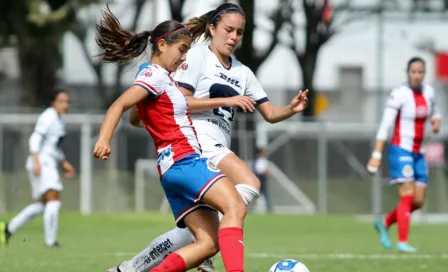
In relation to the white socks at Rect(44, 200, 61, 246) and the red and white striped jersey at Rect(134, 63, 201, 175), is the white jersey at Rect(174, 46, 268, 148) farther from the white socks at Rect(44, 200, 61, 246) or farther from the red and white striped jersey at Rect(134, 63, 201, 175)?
the white socks at Rect(44, 200, 61, 246)

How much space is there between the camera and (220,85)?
8367 millimetres

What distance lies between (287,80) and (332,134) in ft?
46.4

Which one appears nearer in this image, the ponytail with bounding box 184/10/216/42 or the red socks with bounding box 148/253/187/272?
the red socks with bounding box 148/253/187/272

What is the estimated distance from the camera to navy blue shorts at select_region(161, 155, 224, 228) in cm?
714

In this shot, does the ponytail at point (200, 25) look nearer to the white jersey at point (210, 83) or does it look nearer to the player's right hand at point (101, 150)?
the white jersey at point (210, 83)

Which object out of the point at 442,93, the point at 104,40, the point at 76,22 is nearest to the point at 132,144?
the point at 76,22

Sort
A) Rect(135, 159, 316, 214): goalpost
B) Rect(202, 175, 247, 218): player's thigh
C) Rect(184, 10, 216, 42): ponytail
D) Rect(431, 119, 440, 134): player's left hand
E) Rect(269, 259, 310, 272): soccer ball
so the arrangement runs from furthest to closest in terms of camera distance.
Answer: Rect(135, 159, 316, 214): goalpost, Rect(431, 119, 440, 134): player's left hand, Rect(184, 10, 216, 42): ponytail, Rect(269, 259, 310, 272): soccer ball, Rect(202, 175, 247, 218): player's thigh

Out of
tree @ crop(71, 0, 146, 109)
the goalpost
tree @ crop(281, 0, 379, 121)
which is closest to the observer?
the goalpost

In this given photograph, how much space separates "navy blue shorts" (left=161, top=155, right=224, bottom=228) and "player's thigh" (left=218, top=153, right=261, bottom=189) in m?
0.70

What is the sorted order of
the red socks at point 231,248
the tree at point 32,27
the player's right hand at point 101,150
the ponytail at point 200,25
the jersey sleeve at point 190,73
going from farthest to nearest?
the tree at point 32,27 < the ponytail at point 200,25 < the jersey sleeve at point 190,73 < the red socks at point 231,248 < the player's right hand at point 101,150

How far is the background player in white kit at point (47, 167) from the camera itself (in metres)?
14.3

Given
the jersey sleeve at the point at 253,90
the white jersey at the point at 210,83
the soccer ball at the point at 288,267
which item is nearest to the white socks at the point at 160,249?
the soccer ball at the point at 288,267

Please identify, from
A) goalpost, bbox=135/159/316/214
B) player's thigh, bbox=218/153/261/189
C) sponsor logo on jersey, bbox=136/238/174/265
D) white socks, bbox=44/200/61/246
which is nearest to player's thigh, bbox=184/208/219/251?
sponsor logo on jersey, bbox=136/238/174/265

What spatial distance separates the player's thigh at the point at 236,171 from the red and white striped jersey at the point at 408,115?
493 centimetres
